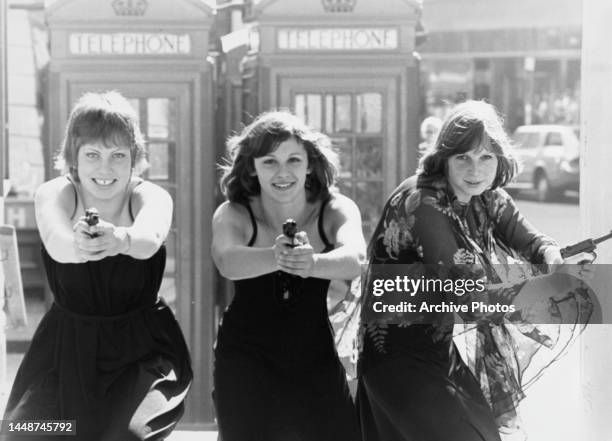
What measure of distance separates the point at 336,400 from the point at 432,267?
0.42 metres

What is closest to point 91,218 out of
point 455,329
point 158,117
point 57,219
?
point 57,219

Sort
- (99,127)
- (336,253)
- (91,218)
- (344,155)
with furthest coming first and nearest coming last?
(344,155) → (99,127) → (336,253) → (91,218)

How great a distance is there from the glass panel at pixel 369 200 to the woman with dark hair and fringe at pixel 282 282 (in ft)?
1.52

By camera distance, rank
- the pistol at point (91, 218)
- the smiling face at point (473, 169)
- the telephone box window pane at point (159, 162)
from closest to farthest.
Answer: the pistol at point (91, 218)
the smiling face at point (473, 169)
the telephone box window pane at point (159, 162)

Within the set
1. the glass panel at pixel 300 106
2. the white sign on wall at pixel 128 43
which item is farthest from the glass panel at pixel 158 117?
the glass panel at pixel 300 106

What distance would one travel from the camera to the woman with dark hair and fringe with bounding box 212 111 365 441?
97.8 inches

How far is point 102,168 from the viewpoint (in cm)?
259

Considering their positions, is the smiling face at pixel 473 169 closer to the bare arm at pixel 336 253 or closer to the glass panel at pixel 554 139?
the bare arm at pixel 336 253

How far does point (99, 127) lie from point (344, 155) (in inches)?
34.8

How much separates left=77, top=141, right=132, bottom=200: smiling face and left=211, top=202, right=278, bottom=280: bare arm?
11.2 inches

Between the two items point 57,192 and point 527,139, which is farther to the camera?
point 527,139

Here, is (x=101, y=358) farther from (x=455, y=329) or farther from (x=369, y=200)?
(x=369, y=200)

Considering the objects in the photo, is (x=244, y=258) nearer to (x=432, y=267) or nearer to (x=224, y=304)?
(x=432, y=267)

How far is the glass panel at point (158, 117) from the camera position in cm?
314
